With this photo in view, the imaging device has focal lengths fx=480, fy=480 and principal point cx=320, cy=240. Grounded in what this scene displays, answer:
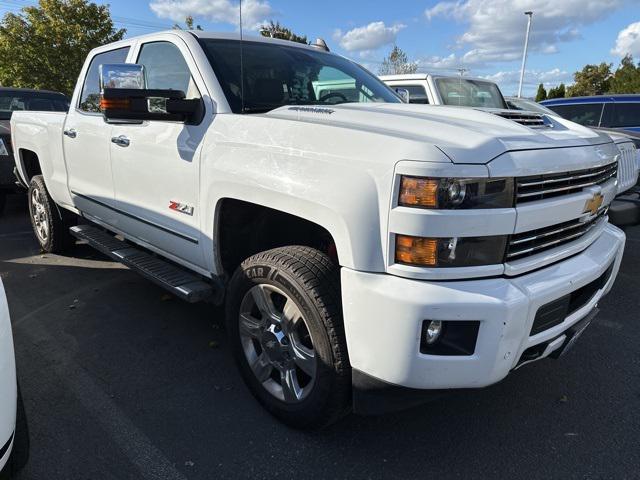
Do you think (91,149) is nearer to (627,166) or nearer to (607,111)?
(627,166)

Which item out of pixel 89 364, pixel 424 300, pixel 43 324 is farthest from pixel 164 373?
pixel 424 300

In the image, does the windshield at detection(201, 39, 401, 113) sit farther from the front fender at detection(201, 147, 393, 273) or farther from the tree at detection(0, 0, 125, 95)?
the tree at detection(0, 0, 125, 95)

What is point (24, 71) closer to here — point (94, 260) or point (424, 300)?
point (94, 260)

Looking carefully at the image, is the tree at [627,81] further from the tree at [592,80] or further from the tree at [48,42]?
the tree at [48,42]

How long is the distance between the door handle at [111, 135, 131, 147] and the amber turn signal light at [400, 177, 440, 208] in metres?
2.27

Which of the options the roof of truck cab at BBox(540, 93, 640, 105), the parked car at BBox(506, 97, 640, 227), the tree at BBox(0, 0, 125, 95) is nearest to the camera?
the parked car at BBox(506, 97, 640, 227)

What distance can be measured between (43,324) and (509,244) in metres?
3.36

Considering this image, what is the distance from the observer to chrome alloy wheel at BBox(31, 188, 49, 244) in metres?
5.14

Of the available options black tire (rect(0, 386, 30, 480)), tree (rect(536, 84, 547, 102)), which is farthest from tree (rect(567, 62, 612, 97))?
black tire (rect(0, 386, 30, 480))

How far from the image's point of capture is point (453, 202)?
1.77 m

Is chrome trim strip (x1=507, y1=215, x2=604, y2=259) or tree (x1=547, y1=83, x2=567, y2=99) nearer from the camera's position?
chrome trim strip (x1=507, y1=215, x2=604, y2=259)

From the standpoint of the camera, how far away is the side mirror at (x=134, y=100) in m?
2.51

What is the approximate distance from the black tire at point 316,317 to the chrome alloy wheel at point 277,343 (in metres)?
0.05

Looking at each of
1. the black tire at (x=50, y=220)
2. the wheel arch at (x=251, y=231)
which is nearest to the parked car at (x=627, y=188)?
the wheel arch at (x=251, y=231)
